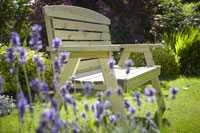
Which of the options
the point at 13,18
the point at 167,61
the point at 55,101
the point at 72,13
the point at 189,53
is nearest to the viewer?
the point at 55,101

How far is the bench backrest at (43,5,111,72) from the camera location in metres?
2.04

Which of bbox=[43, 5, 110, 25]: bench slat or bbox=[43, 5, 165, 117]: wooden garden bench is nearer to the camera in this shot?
bbox=[43, 5, 165, 117]: wooden garden bench

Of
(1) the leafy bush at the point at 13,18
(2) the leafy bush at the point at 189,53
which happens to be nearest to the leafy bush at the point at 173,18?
(2) the leafy bush at the point at 189,53

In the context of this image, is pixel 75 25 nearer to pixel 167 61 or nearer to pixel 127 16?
pixel 167 61

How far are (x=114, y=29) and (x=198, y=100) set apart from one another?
3342 mm

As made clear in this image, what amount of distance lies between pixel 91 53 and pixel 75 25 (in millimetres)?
836

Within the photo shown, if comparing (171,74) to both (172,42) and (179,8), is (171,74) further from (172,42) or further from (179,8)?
(179,8)

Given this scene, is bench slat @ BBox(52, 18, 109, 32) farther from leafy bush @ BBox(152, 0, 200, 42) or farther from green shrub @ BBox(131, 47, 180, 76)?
leafy bush @ BBox(152, 0, 200, 42)

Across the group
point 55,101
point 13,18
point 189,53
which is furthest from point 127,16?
point 55,101

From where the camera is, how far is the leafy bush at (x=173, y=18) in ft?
19.9

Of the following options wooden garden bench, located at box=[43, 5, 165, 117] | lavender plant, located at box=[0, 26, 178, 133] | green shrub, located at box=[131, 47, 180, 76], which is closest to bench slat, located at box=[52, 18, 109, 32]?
wooden garden bench, located at box=[43, 5, 165, 117]

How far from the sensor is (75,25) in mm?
2406

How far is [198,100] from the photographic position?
288 cm

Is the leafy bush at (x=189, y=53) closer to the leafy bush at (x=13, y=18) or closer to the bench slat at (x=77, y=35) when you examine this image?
the bench slat at (x=77, y=35)
